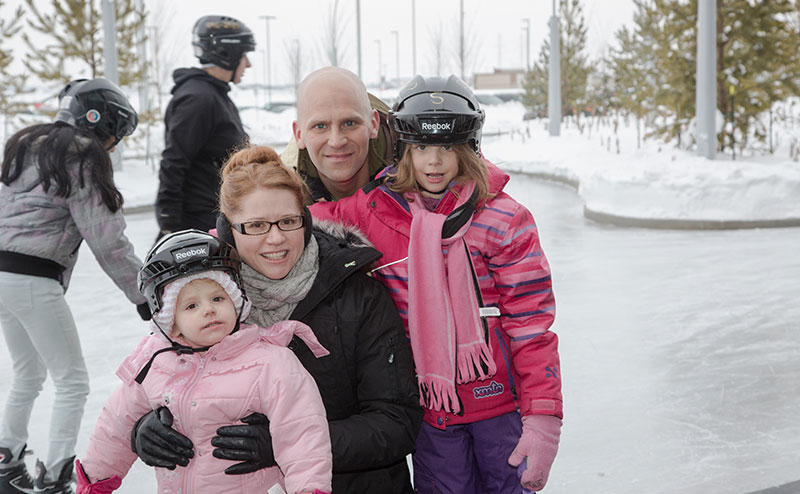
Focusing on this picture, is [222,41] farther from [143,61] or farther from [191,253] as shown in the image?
[143,61]

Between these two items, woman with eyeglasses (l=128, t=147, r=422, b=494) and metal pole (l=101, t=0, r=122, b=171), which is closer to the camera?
woman with eyeglasses (l=128, t=147, r=422, b=494)

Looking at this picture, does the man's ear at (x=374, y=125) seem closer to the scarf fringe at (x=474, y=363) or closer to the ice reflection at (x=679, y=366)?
the scarf fringe at (x=474, y=363)

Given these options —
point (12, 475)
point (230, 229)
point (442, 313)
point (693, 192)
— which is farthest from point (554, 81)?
point (230, 229)

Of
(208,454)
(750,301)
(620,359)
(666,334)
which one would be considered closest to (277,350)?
(208,454)

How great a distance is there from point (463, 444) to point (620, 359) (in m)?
3.30

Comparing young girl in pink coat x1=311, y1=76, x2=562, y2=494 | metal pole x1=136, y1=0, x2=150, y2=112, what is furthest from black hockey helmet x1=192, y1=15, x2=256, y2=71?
metal pole x1=136, y1=0, x2=150, y2=112

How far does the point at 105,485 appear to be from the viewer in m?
1.99

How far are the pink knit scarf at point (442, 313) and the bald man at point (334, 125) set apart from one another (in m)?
0.29

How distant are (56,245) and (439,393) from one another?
6.67 ft

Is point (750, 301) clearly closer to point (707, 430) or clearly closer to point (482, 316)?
point (707, 430)

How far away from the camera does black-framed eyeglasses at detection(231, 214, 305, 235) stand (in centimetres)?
199

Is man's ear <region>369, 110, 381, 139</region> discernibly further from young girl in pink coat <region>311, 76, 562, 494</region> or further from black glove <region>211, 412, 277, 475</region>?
black glove <region>211, 412, 277, 475</region>

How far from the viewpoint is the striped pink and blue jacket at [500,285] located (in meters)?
2.17

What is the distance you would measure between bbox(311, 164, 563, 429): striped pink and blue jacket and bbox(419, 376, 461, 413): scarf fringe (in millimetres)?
57
